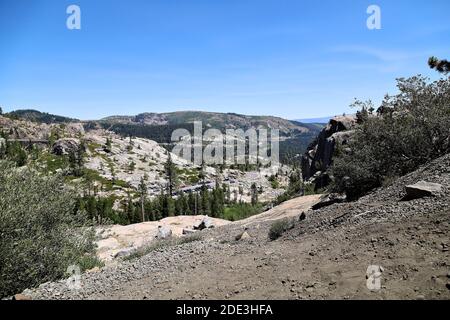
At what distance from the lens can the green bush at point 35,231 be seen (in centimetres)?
1411

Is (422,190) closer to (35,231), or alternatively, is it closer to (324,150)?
(35,231)

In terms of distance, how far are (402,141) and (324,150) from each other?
81.5m

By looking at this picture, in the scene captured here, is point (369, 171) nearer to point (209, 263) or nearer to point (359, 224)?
point (359, 224)

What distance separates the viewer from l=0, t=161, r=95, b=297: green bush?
14109mm

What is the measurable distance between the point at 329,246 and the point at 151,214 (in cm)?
9761

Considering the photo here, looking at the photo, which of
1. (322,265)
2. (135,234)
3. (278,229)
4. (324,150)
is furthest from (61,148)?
(322,265)

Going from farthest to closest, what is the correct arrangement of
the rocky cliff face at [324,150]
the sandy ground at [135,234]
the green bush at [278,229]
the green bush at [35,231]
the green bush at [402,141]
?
the rocky cliff face at [324,150] → the sandy ground at [135,234] → the green bush at [402,141] → the green bush at [278,229] → the green bush at [35,231]

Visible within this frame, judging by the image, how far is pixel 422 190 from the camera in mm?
15258

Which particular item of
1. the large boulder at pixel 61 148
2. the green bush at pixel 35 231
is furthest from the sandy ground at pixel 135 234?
the large boulder at pixel 61 148

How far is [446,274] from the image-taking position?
833 cm

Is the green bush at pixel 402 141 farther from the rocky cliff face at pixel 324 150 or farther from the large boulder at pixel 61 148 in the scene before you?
the large boulder at pixel 61 148

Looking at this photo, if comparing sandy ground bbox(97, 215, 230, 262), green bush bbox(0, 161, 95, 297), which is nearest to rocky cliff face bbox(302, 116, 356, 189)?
sandy ground bbox(97, 215, 230, 262)

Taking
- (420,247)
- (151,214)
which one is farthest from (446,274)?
(151,214)

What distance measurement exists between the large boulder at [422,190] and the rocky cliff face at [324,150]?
67.5 meters
